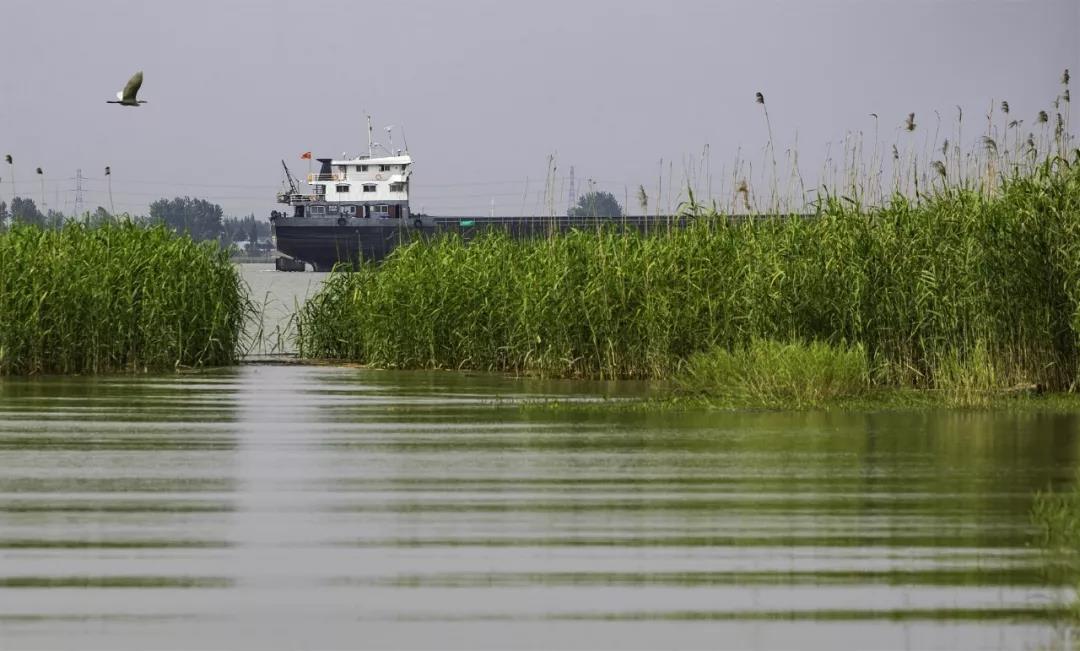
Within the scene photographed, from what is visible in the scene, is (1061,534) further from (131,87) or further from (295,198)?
(295,198)

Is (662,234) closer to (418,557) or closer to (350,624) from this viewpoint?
(418,557)

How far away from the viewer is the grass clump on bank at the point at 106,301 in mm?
16594

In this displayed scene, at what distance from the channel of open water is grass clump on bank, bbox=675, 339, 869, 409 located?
1.82 ft

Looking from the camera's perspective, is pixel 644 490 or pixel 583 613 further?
pixel 644 490

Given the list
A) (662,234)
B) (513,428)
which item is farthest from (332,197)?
(513,428)

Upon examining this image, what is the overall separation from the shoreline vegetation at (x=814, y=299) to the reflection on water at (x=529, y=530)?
1370 mm

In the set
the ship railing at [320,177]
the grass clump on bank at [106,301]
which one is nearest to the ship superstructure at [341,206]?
the ship railing at [320,177]

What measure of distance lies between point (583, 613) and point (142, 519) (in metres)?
2.79

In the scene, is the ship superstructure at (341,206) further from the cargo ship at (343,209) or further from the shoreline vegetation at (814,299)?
the shoreline vegetation at (814,299)

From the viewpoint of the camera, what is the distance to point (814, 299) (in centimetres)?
1443

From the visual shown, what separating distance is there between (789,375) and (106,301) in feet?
24.4

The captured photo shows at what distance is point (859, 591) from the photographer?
5.83m

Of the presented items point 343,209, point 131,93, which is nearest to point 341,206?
point 343,209

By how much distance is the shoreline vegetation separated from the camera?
13727 mm
